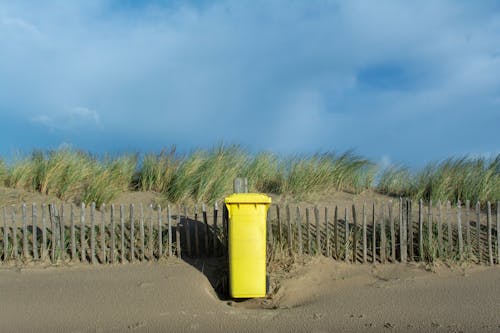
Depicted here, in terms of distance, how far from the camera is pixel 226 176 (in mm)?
11180

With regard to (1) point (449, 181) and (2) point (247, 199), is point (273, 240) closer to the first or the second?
(2) point (247, 199)

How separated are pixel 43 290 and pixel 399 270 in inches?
207

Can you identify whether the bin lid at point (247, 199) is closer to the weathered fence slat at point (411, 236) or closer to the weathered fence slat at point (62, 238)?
the weathered fence slat at point (411, 236)

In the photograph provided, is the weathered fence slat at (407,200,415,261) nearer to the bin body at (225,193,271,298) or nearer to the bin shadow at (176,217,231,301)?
the bin body at (225,193,271,298)

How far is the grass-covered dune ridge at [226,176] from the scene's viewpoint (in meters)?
11.0

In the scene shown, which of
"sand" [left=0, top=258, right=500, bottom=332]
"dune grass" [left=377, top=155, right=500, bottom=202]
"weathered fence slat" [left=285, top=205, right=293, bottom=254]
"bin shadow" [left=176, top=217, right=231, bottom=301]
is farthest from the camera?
"dune grass" [left=377, top=155, right=500, bottom=202]

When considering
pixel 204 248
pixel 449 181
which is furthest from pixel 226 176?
pixel 449 181

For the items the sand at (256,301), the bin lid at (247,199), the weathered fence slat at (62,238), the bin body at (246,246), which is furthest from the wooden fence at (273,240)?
the bin lid at (247,199)

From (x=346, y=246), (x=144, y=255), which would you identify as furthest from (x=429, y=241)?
(x=144, y=255)

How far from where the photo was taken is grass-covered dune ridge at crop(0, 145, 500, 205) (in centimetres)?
1096

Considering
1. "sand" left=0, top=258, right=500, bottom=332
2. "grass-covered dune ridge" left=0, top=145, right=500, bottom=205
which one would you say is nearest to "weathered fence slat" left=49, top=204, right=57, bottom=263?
"sand" left=0, top=258, right=500, bottom=332

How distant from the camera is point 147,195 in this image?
37.3 ft

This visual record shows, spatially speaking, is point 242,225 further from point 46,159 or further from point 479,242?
point 46,159

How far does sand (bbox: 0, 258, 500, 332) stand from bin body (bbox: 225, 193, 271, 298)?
0.32m
